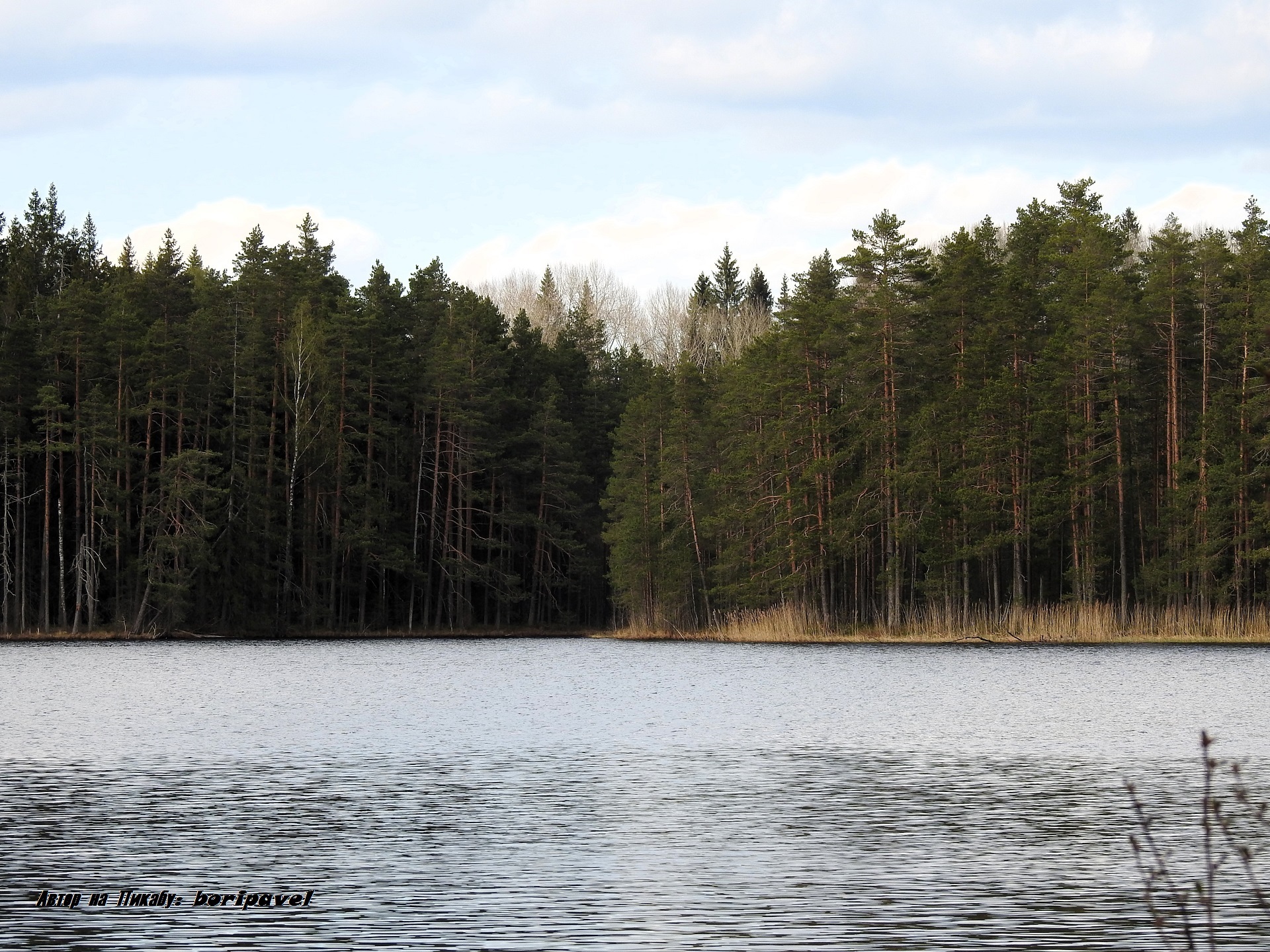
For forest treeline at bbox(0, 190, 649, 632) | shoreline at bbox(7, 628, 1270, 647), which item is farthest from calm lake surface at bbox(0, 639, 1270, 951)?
forest treeline at bbox(0, 190, 649, 632)

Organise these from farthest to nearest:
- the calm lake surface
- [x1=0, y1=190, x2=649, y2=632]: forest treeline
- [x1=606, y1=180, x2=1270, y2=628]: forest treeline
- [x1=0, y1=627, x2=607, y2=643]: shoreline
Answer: [x1=0, y1=190, x2=649, y2=632]: forest treeline, [x1=0, y1=627, x2=607, y2=643]: shoreline, [x1=606, y1=180, x2=1270, y2=628]: forest treeline, the calm lake surface

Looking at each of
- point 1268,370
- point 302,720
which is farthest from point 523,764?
point 1268,370

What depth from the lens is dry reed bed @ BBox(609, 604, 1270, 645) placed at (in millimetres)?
58031

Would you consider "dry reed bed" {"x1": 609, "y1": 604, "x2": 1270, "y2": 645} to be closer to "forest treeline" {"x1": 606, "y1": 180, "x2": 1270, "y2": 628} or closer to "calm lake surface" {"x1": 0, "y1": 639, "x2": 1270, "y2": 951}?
"forest treeline" {"x1": 606, "y1": 180, "x2": 1270, "y2": 628}

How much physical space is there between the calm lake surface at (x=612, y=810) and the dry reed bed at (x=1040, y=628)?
Answer: 63.1 ft

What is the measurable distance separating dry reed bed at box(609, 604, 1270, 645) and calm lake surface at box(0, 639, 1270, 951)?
757 inches

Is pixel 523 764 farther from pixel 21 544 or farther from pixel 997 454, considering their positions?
pixel 21 544

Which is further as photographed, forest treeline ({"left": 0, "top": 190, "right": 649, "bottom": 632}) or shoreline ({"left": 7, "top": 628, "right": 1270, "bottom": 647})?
forest treeline ({"left": 0, "top": 190, "right": 649, "bottom": 632})

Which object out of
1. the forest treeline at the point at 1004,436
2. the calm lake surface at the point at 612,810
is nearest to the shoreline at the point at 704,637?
the forest treeline at the point at 1004,436

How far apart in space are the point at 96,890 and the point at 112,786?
707cm

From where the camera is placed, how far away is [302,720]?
100 ft

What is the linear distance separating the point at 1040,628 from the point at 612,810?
44.5 meters

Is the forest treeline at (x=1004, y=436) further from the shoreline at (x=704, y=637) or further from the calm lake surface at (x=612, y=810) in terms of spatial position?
the calm lake surface at (x=612, y=810)

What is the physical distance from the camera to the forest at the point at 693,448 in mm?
66188
